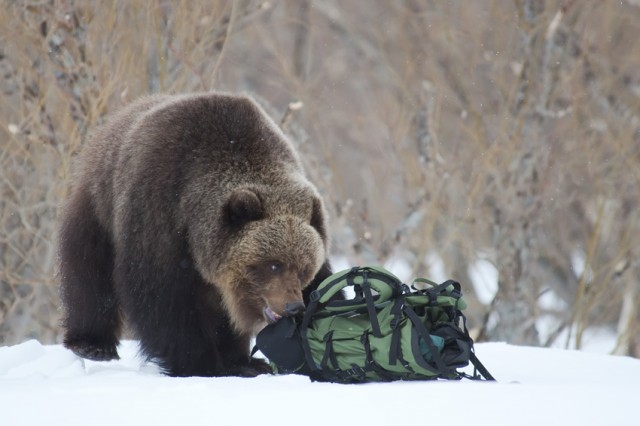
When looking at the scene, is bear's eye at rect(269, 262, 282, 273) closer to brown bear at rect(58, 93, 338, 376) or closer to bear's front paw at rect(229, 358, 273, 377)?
brown bear at rect(58, 93, 338, 376)

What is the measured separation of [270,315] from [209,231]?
69cm

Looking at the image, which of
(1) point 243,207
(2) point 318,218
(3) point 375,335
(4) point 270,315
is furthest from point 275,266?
(3) point 375,335

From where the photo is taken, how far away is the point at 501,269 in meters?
11.5

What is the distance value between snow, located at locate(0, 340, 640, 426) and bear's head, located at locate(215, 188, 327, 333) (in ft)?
2.72

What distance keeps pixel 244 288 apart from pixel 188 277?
1.25 ft

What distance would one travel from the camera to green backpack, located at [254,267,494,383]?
16.4 feet

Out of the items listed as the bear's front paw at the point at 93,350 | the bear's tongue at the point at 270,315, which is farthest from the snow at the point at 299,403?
the bear's front paw at the point at 93,350

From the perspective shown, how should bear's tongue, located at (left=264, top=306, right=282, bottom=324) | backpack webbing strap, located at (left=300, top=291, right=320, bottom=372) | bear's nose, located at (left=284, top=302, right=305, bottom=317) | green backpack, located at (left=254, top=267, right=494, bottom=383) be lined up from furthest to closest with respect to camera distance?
bear's tongue, located at (left=264, top=306, right=282, bottom=324) → bear's nose, located at (left=284, top=302, right=305, bottom=317) → backpack webbing strap, located at (left=300, top=291, right=320, bottom=372) → green backpack, located at (left=254, top=267, right=494, bottom=383)

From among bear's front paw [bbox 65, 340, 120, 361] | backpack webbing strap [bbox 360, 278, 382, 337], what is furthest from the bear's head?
bear's front paw [bbox 65, 340, 120, 361]

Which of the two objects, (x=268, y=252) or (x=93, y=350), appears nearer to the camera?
(x=268, y=252)

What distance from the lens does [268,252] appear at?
5930mm

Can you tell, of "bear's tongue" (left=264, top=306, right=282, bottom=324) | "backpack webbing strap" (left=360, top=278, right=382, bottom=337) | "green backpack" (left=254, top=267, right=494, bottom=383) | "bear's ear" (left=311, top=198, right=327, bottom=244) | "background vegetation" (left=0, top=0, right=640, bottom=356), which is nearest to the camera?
"green backpack" (left=254, top=267, right=494, bottom=383)

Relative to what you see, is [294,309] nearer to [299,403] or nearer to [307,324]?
[307,324]

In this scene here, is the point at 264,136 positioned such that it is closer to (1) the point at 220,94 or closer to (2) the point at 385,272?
(1) the point at 220,94
